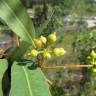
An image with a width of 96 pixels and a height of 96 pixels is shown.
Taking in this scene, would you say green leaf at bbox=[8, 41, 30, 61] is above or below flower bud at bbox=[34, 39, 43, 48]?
below

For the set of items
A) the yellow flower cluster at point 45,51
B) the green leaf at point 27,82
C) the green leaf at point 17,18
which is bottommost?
the green leaf at point 27,82

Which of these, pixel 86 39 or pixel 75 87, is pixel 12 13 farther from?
pixel 75 87

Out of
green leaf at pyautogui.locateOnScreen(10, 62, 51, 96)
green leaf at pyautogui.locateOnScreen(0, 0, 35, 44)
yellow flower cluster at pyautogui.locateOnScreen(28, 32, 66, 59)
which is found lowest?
green leaf at pyautogui.locateOnScreen(10, 62, 51, 96)

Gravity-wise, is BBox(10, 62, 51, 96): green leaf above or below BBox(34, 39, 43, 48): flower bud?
below

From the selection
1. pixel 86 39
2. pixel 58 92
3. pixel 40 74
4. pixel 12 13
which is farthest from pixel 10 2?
pixel 86 39

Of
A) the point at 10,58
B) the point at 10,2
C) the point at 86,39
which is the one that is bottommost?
the point at 86,39
